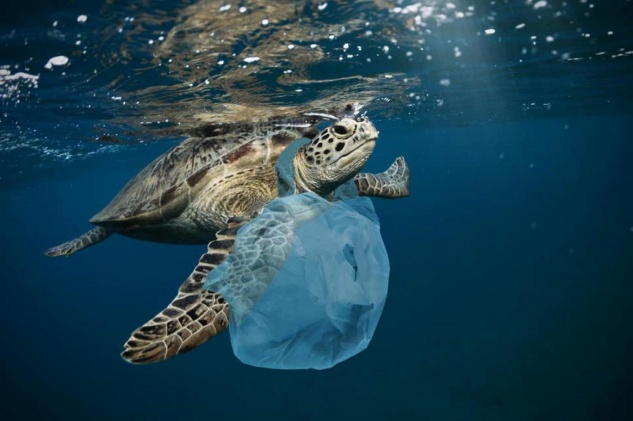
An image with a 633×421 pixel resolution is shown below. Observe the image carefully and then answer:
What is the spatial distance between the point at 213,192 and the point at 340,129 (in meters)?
2.15

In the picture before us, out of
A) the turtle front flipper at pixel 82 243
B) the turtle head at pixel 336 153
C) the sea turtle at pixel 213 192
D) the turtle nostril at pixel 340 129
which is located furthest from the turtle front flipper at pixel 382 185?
the turtle front flipper at pixel 82 243

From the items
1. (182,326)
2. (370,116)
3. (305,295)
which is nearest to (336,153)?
(305,295)

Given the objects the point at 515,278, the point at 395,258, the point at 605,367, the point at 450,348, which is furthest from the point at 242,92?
the point at 395,258

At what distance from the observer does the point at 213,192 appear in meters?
4.71

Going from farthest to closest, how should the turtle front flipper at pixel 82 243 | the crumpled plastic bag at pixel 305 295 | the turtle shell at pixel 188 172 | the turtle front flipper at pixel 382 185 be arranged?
the turtle front flipper at pixel 82 243 < the turtle front flipper at pixel 382 185 < the turtle shell at pixel 188 172 < the crumpled plastic bag at pixel 305 295

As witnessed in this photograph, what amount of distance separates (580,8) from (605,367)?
426 inches

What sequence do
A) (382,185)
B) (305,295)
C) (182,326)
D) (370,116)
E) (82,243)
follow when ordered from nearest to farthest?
(305,295) < (182,326) < (382,185) < (82,243) < (370,116)

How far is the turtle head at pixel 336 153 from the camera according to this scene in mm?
3332

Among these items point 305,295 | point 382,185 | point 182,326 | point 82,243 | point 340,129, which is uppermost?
point 340,129

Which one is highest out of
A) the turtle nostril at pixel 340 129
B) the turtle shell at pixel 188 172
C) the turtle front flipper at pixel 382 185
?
the turtle nostril at pixel 340 129

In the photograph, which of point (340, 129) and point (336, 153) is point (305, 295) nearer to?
point (336, 153)

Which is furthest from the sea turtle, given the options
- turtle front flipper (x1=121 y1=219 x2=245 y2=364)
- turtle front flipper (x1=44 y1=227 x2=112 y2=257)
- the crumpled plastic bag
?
turtle front flipper (x1=44 y1=227 x2=112 y2=257)

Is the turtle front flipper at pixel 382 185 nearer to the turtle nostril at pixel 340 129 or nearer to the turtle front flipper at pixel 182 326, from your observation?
the turtle nostril at pixel 340 129

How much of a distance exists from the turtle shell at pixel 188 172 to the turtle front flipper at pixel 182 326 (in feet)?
→ 6.68
